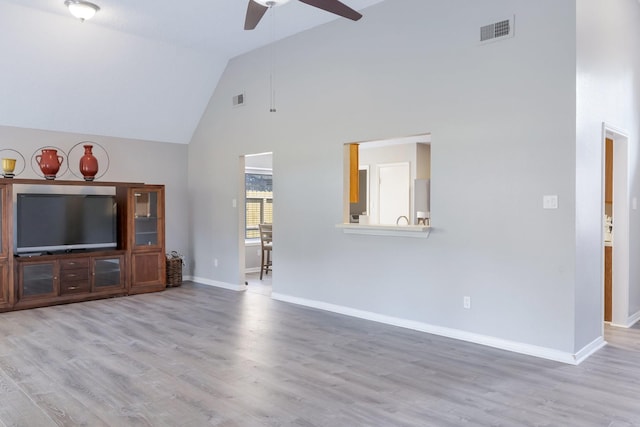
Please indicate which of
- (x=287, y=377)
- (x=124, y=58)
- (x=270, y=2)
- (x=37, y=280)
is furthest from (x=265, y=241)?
(x=270, y=2)

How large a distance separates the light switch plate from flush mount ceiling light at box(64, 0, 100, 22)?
4732 mm

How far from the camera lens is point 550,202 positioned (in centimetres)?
378

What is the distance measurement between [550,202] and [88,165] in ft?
18.1

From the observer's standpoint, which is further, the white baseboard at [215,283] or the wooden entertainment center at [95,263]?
the white baseboard at [215,283]

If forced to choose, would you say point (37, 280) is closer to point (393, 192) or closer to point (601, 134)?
point (393, 192)

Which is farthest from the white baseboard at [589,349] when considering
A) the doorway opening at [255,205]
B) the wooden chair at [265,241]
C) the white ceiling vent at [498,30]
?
the doorway opening at [255,205]

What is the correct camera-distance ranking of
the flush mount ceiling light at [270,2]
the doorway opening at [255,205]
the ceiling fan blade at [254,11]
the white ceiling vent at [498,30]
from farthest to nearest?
1. the doorway opening at [255,205]
2. the white ceiling vent at [498,30]
3. the ceiling fan blade at [254,11]
4. the flush mount ceiling light at [270,2]

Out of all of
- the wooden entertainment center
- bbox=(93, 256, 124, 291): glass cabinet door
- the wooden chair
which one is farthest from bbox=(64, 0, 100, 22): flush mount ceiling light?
the wooden chair

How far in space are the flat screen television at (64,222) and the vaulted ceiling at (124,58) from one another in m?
1.04

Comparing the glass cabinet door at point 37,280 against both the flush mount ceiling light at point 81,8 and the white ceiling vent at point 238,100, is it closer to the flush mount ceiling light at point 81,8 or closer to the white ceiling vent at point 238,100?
the flush mount ceiling light at point 81,8

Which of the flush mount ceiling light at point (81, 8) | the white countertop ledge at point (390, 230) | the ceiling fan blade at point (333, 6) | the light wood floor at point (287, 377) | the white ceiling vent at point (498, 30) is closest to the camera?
the light wood floor at point (287, 377)

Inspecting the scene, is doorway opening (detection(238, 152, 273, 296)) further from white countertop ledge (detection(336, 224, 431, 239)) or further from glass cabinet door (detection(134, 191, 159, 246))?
white countertop ledge (detection(336, 224, 431, 239))

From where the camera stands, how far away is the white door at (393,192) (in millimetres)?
8664

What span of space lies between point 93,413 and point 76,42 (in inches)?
176
